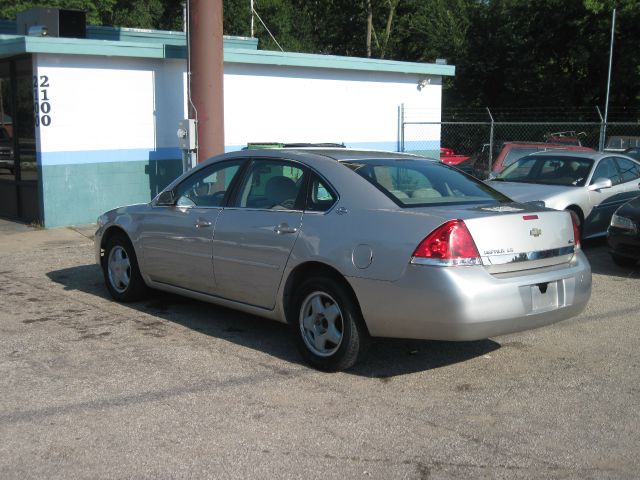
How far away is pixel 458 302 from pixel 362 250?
2.53ft

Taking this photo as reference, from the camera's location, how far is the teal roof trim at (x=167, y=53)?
42.1 ft

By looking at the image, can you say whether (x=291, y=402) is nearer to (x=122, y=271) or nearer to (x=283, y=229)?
(x=283, y=229)

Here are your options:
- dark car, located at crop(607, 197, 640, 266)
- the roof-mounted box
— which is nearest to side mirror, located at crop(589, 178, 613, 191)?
dark car, located at crop(607, 197, 640, 266)

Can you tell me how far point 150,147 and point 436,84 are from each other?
7907mm

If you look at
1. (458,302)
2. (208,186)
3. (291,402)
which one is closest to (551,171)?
(208,186)

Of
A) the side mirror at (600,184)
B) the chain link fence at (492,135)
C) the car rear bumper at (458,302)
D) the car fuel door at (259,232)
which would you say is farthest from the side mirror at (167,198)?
the chain link fence at (492,135)

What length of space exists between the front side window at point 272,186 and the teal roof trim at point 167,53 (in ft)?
25.4

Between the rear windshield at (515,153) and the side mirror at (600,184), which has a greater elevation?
the rear windshield at (515,153)

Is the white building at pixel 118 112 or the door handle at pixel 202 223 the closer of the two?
the door handle at pixel 202 223

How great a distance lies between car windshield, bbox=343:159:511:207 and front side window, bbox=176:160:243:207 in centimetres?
123

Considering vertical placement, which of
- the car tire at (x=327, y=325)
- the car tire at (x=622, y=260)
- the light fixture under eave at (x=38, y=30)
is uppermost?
the light fixture under eave at (x=38, y=30)

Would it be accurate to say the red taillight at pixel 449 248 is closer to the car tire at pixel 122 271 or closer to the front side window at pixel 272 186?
the front side window at pixel 272 186

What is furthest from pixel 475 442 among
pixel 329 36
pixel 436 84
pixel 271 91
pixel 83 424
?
pixel 329 36

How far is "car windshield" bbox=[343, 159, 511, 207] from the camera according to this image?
18.9 ft
